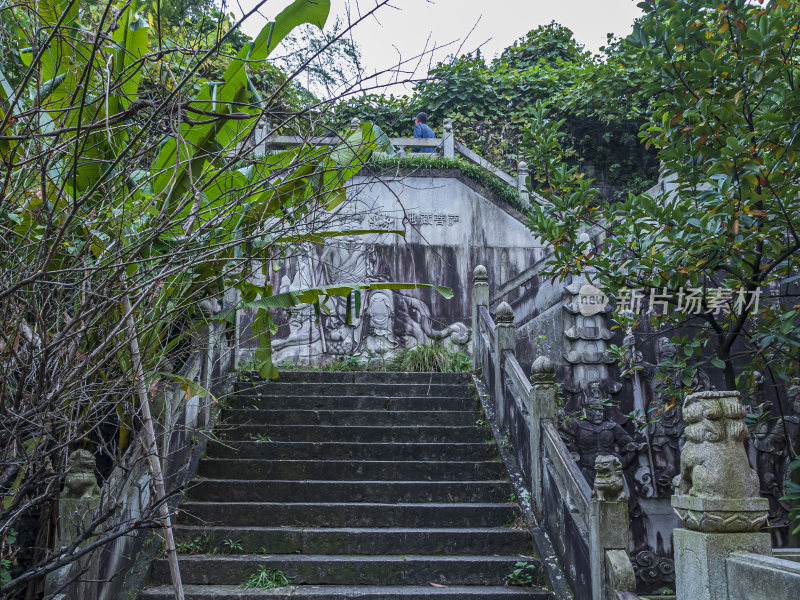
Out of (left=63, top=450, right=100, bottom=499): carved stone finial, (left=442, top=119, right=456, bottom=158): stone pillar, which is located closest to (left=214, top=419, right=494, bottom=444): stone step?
(left=63, top=450, right=100, bottom=499): carved stone finial

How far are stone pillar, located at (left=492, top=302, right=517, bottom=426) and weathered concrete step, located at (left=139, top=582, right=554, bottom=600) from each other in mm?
2486

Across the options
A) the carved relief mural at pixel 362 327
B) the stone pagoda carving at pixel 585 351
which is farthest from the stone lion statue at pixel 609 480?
the carved relief mural at pixel 362 327

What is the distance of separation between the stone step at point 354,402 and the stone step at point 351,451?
0.97m

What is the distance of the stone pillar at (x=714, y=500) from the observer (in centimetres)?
362

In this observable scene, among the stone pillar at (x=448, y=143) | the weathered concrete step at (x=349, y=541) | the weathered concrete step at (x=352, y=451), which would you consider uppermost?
the stone pillar at (x=448, y=143)

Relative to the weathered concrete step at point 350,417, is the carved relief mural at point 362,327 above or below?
above

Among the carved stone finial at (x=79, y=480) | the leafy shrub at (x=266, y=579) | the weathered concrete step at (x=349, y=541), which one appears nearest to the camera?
the carved stone finial at (x=79, y=480)

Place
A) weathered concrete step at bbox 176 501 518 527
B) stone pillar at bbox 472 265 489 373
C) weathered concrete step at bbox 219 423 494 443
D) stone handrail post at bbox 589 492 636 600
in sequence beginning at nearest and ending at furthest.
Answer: stone handrail post at bbox 589 492 636 600 → weathered concrete step at bbox 176 501 518 527 → weathered concrete step at bbox 219 423 494 443 → stone pillar at bbox 472 265 489 373

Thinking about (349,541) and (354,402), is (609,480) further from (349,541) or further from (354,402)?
(354,402)

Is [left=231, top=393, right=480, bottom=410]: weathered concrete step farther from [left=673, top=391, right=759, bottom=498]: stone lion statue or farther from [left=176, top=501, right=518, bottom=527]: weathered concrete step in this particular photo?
[left=673, top=391, right=759, bottom=498]: stone lion statue

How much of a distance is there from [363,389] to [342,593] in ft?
11.4

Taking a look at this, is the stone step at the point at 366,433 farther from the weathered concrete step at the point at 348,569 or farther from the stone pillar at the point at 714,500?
the stone pillar at the point at 714,500

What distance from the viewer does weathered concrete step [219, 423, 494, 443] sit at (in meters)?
7.62

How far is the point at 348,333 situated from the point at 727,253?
7.39 m
